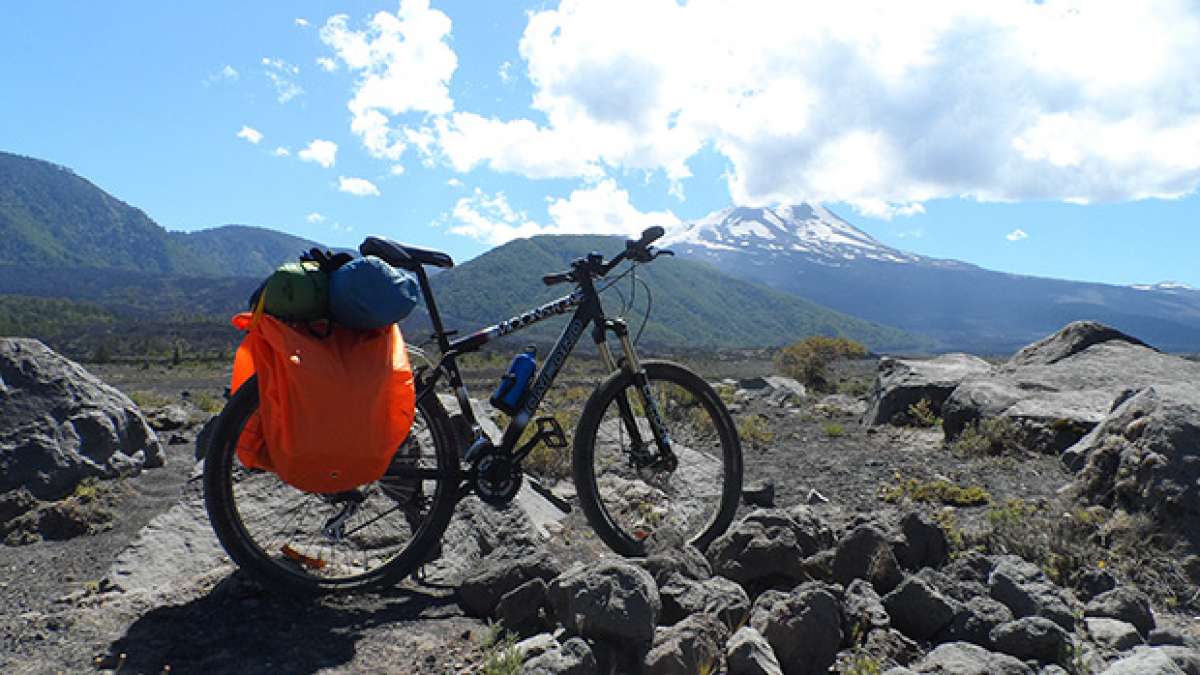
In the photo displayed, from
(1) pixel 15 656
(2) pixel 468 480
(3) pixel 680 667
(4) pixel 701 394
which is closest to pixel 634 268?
(4) pixel 701 394

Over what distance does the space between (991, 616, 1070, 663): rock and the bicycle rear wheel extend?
117 inches

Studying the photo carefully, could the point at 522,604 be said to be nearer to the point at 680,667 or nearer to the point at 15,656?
the point at 680,667

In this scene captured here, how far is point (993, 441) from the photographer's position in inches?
337

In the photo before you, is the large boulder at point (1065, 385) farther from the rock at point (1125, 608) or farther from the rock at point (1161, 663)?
the rock at point (1161, 663)

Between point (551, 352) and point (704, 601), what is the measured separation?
1.95 meters

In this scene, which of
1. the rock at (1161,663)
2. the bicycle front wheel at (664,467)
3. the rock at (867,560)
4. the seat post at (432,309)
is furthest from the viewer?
the bicycle front wheel at (664,467)

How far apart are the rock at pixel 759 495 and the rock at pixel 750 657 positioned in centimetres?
322

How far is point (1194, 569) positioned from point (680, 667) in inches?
151

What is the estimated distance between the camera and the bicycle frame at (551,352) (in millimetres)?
4664

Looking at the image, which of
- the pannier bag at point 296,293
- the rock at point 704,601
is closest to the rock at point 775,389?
the rock at point 704,601

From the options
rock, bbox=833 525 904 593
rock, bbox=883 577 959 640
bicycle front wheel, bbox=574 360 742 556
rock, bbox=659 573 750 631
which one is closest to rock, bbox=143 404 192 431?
bicycle front wheel, bbox=574 360 742 556

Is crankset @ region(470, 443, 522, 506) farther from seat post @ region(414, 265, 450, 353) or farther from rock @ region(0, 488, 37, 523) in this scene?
rock @ region(0, 488, 37, 523)

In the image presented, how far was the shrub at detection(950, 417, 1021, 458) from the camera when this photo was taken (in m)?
8.52

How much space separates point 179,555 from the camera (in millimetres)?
4438
